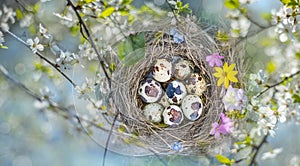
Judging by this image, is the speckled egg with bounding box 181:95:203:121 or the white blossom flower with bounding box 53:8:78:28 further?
the speckled egg with bounding box 181:95:203:121

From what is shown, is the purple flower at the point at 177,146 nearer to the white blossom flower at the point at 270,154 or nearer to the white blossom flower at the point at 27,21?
the white blossom flower at the point at 270,154

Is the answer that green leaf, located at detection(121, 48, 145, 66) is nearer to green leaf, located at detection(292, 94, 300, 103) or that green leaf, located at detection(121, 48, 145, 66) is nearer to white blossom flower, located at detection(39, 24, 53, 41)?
white blossom flower, located at detection(39, 24, 53, 41)

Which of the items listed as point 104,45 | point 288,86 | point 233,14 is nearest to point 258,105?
point 288,86

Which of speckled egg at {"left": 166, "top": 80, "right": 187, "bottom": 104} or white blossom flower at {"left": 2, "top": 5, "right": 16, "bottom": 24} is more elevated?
white blossom flower at {"left": 2, "top": 5, "right": 16, "bottom": 24}

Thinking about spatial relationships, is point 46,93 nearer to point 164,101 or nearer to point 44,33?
point 44,33

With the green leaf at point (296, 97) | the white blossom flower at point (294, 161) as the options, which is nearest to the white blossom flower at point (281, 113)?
the green leaf at point (296, 97)

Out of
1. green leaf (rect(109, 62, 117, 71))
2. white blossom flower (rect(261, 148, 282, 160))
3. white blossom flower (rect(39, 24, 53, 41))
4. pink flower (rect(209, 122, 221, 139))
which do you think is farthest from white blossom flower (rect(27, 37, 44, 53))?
white blossom flower (rect(261, 148, 282, 160))

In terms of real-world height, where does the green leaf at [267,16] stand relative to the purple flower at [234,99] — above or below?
above

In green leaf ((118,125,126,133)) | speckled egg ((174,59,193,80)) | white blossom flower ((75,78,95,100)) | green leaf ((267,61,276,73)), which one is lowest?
green leaf ((118,125,126,133))
